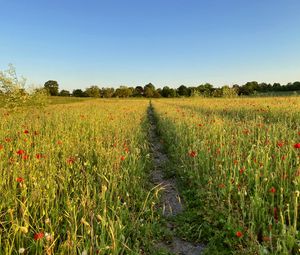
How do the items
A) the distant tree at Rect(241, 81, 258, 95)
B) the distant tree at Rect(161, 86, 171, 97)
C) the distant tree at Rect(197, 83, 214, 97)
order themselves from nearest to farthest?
1. the distant tree at Rect(197, 83, 214, 97)
2. the distant tree at Rect(241, 81, 258, 95)
3. the distant tree at Rect(161, 86, 171, 97)

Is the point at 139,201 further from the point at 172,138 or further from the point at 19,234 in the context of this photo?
the point at 172,138

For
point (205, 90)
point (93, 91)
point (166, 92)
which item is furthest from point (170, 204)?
point (166, 92)

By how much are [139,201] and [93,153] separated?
7.47 ft

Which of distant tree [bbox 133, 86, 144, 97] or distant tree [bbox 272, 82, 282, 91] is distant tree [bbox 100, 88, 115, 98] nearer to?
distant tree [bbox 133, 86, 144, 97]

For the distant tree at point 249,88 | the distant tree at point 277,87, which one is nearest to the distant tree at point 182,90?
the distant tree at point 249,88

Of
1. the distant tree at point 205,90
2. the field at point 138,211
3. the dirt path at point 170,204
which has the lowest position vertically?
the dirt path at point 170,204

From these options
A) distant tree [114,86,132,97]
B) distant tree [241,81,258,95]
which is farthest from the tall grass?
distant tree [114,86,132,97]

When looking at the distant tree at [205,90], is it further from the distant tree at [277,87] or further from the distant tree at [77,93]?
the distant tree at [77,93]

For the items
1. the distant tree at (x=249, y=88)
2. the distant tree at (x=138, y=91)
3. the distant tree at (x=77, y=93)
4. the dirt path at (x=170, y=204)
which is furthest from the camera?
the distant tree at (x=138, y=91)

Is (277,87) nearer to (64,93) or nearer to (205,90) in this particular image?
(205,90)

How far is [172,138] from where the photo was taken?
9.52 meters

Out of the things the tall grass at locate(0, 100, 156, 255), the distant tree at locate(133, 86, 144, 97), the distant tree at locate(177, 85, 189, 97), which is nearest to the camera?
the tall grass at locate(0, 100, 156, 255)

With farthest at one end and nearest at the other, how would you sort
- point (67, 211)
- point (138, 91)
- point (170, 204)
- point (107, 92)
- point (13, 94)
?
point (138, 91), point (107, 92), point (13, 94), point (170, 204), point (67, 211)

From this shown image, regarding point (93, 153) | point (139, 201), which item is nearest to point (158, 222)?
point (139, 201)
